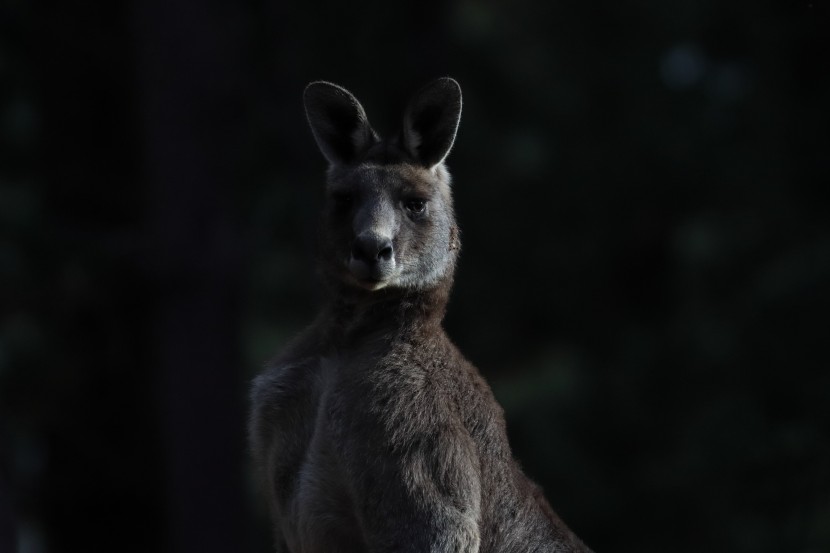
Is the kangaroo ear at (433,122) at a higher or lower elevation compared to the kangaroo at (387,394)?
higher

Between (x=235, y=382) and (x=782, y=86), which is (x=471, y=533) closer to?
(x=235, y=382)

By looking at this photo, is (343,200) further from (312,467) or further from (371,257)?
(312,467)

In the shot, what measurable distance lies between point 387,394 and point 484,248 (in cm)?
1494

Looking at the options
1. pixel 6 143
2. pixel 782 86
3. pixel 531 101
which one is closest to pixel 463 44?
pixel 531 101

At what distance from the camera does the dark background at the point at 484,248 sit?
12453 millimetres

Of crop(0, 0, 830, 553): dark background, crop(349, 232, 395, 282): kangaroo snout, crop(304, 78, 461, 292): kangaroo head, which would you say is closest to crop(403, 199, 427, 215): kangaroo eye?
crop(304, 78, 461, 292): kangaroo head

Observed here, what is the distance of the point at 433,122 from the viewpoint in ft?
20.7

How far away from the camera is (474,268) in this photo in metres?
20.3

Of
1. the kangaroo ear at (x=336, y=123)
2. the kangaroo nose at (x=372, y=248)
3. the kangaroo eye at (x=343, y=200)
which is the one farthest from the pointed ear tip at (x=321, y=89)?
the kangaroo nose at (x=372, y=248)

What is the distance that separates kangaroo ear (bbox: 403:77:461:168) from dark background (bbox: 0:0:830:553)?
3304 mm

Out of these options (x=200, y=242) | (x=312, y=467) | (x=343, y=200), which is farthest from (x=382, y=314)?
(x=200, y=242)

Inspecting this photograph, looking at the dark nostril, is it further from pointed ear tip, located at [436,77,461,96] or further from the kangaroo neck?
pointed ear tip, located at [436,77,461,96]

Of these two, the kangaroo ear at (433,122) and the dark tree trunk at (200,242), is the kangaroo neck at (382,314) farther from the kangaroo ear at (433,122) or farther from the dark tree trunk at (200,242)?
the dark tree trunk at (200,242)

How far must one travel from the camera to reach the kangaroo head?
5.83 metres
